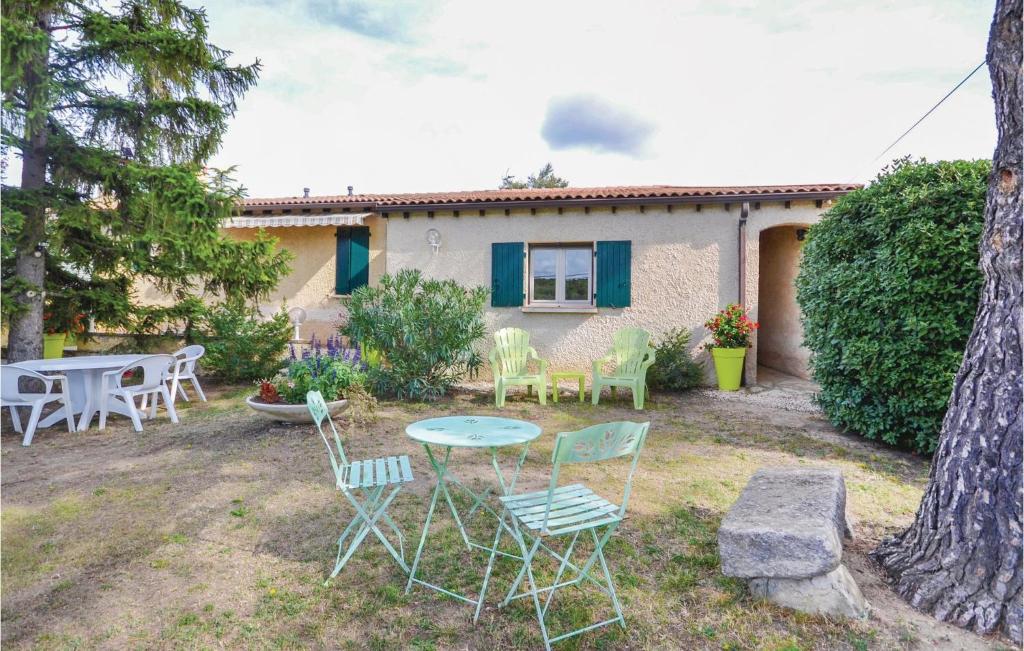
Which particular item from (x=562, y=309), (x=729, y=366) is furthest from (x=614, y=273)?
(x=729, y=366)

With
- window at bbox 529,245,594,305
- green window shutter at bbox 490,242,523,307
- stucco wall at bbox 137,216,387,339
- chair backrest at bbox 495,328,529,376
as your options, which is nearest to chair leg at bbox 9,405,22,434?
stucco wall at bbox 137,216,387,339

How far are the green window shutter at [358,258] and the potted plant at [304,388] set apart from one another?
14.0 ft

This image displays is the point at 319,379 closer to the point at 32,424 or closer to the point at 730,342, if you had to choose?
the point at 32,424

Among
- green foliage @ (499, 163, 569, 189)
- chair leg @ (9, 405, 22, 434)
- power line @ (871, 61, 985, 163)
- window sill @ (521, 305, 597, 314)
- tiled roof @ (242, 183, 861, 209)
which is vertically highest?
green foliage @ (499, 163, 569, 189)

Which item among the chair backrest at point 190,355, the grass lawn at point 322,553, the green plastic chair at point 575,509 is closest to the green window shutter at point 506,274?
the grass lawn at point 322,553

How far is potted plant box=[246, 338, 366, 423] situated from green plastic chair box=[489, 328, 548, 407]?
2062 mm

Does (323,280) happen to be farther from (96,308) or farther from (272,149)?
(96,308)

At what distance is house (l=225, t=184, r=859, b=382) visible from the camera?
9078 mm

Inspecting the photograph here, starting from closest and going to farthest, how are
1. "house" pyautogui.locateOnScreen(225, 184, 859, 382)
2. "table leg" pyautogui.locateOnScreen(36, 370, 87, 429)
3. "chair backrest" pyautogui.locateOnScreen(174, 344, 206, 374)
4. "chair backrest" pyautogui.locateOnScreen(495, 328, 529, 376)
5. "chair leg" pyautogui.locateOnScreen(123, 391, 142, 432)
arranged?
"chair leg" pyautogui.locateOnScreen(123, 391, 142, 432), "table leg" pyautogui.locateOnScreen(36, 370, 87, 429), "chair backrest" pyautogui.locateOnScreen(174, 344, 206, 374), "chair backrest" pyautogui.locateOnScreen(495, 328, 529, 376), "house" pyautogui.locateOnScreen(225, 184, 859, 382)

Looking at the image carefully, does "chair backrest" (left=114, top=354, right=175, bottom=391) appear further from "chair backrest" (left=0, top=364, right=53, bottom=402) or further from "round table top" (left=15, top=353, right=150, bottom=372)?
"chair backrest" (left=0, top=364, right=53, bottom=402)

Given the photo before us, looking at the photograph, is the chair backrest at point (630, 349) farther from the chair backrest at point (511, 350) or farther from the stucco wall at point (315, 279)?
the stucco wall at point (315, 279)

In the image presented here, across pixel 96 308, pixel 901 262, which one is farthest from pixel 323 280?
pixel 901 262

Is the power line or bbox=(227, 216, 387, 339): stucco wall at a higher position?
the power line

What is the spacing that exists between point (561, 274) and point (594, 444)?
7530 millimetres
